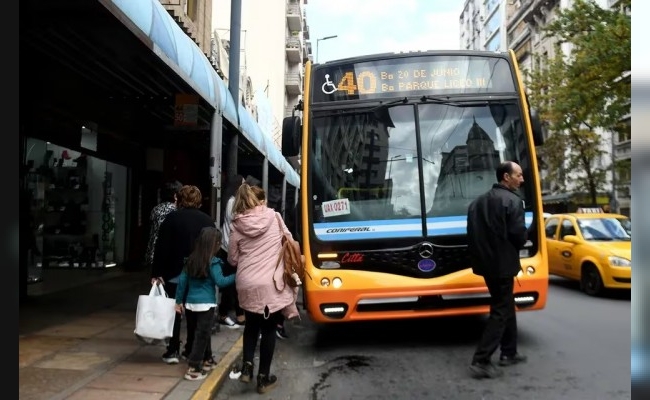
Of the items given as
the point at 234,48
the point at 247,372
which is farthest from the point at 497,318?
the point at 234,48

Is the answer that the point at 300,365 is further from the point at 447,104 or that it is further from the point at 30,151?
the point at 30,151

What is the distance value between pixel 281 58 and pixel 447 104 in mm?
35622

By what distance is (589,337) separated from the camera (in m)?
6.68

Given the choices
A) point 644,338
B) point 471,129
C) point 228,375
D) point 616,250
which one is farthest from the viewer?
point 616,250

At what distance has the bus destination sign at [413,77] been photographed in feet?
21.2

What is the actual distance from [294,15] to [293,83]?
237 inches

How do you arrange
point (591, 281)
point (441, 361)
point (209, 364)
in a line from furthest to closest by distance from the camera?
point (591, 281) → point (441, 361) → point (209, 364)

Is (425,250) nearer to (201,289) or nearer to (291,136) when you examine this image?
(291,136)

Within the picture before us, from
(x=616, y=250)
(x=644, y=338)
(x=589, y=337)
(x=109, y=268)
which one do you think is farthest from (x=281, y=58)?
(x=644, y=338)

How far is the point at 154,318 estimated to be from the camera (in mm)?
4910

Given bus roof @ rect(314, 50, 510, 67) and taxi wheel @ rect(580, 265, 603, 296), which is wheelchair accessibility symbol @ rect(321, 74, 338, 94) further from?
taxi wheel @ rect(580, 265, 603, 296)

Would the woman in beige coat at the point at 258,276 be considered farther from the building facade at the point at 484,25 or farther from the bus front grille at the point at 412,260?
the building facade at the point at 484,25

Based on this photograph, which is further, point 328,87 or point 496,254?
point 328,87

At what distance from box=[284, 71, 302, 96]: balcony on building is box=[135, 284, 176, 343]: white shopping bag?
1705 inches
